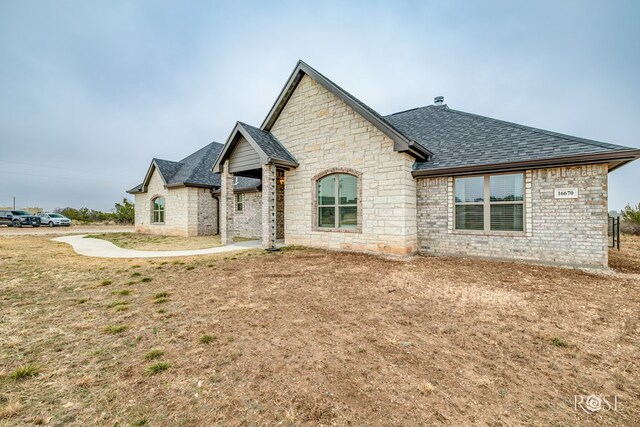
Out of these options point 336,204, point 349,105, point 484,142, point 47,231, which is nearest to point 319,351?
point 336,204

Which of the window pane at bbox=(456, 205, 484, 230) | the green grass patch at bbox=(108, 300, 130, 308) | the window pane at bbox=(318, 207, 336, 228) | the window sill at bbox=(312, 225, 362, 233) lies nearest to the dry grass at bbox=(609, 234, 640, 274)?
the window pane at bbox=(456, 205, 484, 230)

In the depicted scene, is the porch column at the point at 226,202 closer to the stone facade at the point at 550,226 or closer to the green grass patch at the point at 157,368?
the stone facade at the point at 550,226

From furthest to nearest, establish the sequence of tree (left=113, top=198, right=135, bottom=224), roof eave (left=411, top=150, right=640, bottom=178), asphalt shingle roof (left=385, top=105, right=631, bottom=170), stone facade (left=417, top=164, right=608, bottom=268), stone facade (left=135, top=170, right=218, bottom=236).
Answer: tree (left=113, top=198, right=135, bottom=224), stone facade (left=135, top=170, right=218, bottom=236), asphalt shingle roof (left=385, top=105, right=631, bottom=170), stone facade (left=417, top=164, right=608, bottom=268), roof eave (left=411, top=150, right=640, bottom=178)

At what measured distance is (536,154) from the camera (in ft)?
24.3

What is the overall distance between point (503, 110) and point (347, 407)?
253ft

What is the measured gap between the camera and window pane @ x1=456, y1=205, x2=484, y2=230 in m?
8.45

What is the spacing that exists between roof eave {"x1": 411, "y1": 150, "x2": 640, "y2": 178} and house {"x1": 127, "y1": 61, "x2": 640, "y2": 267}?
3 cm

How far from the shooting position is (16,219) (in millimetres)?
27016

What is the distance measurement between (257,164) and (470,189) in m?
8.19

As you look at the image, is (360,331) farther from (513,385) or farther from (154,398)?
(154,398)

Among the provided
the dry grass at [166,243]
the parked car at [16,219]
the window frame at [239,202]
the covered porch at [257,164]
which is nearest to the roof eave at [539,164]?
the covered porch at [257,164]

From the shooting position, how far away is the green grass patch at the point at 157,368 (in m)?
2.59

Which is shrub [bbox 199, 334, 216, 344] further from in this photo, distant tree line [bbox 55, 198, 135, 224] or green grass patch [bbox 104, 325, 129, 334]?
distant tree line [bbox 55, 198, 135, 224]

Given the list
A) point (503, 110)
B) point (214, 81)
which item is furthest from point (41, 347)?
point (503, 110)
